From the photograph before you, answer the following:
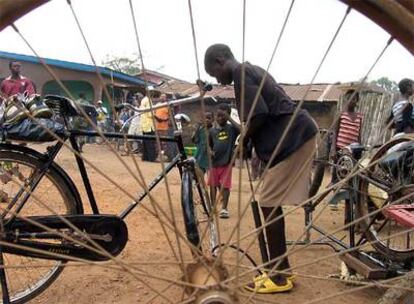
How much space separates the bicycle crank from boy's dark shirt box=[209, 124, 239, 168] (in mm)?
3549

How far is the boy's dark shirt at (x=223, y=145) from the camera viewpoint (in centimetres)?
634

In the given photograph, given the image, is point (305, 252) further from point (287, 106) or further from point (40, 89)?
point (40, 89)

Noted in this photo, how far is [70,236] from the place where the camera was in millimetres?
2762

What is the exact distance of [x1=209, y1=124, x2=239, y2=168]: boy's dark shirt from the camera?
6.34 m

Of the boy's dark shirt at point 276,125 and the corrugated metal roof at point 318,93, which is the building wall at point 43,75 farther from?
the boy's dark shirt at point 276,125

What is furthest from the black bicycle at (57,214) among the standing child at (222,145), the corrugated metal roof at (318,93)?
the corrugated metal roof at (318,93)

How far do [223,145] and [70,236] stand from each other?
3.79m

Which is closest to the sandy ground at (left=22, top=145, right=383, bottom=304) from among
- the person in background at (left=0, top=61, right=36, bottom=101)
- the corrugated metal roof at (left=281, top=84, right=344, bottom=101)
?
the person in background at (left=0, top=61, right=36, bottom=101)

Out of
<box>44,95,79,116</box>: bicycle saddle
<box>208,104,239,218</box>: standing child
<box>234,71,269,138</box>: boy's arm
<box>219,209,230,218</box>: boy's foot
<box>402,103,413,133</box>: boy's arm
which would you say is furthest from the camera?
<box>208,104,239,218</box>: standing child

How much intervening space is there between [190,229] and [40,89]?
1674cm

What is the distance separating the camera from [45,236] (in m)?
2.76

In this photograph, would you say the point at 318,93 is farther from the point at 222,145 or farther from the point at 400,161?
the point at 400,161

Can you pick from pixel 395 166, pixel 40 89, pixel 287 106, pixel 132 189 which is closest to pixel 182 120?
pixel 287 106

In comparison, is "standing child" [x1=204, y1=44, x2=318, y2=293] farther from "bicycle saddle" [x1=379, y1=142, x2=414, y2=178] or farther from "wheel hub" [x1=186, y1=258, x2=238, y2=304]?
"wheel hub" [x1=186, y1=258, x2=238, y2=304]
